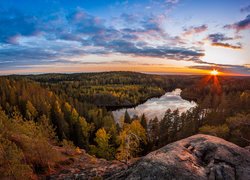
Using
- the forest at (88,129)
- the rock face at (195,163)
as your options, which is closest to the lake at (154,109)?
the forest at (88,129)

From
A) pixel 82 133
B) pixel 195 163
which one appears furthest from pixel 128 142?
pixel 82 133

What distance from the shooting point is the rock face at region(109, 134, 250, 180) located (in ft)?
28.0

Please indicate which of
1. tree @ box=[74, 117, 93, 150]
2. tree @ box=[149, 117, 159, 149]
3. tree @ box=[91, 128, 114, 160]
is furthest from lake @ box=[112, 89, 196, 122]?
tree @ box=[91, 128, 114, 160]

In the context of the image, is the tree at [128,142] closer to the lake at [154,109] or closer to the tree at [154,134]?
the tree at [154,134]

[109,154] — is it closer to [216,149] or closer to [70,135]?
[70,135]

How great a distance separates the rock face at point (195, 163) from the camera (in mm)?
8547

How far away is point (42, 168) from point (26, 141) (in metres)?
4.03

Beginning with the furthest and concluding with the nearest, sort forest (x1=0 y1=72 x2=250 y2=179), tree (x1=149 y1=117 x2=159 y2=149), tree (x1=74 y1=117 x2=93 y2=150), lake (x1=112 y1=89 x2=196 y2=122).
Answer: lake (x1=112 y1=89 x2=196 y2=122) → tree (x1=149 y1=117 x2=159 y2=149) → tree (x1=74 y1=117 x2=93 y2=150) → forest (x1=0 y1=72 x2=250 y2=179)

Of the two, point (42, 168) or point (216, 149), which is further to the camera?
point (42, 168)

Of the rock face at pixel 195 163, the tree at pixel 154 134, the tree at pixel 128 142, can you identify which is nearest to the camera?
the rock face at pixel 195 163

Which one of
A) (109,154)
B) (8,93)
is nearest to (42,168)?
(109,154)

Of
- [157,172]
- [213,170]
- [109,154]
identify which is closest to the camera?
[157,172]

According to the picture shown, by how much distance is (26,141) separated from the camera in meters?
23.4

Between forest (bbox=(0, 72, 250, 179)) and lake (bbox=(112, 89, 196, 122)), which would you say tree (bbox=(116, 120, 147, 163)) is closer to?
forest (bbox=(0, 72, 250, 179))
